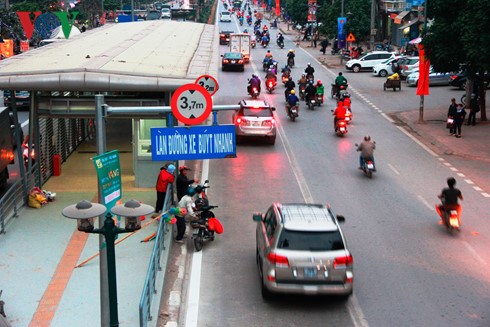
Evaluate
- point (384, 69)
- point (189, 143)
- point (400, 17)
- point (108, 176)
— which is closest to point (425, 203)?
point (189, 143)

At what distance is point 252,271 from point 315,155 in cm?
1257

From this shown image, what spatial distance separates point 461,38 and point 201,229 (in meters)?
17.8

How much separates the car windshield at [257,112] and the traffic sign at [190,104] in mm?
16786

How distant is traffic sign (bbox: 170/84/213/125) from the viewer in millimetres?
12102

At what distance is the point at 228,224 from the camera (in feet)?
63.0

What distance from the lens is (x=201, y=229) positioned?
56.3 feet

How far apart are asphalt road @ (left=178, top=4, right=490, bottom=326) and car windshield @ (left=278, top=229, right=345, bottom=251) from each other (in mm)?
1242

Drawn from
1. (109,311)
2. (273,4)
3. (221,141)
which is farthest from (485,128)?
(273,4)

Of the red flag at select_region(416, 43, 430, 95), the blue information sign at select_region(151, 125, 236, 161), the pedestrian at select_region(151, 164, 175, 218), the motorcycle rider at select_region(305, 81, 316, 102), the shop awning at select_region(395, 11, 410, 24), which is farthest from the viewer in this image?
the shop awning at select_region(395, 11, 410, 24)

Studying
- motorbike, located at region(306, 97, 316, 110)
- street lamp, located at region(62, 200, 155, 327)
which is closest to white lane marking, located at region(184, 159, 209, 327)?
street lamp, located at region(62, 200, 155, 327)

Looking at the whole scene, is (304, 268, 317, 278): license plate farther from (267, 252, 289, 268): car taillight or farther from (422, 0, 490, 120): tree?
(422, 0, 490, 120): tree

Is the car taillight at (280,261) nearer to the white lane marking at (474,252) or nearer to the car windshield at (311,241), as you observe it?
the car windshield at (311,241)

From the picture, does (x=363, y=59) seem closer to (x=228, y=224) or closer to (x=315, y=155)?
(x=315, y=155)

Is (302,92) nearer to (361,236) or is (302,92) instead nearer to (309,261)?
(361,236)
